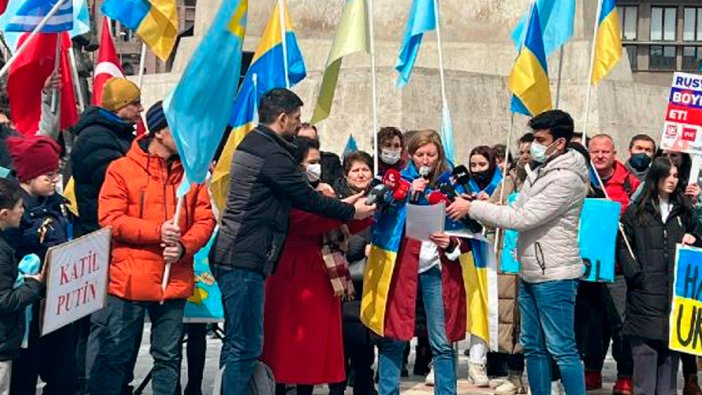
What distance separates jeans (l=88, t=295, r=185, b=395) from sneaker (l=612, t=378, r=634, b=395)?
3469mm

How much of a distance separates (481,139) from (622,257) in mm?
6775

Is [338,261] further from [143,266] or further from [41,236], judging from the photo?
[41,236]

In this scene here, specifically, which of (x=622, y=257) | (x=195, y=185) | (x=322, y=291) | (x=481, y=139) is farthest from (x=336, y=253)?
(x=481, y=139)

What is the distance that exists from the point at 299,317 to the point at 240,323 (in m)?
0.67

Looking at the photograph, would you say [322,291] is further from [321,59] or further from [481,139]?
[321,59]

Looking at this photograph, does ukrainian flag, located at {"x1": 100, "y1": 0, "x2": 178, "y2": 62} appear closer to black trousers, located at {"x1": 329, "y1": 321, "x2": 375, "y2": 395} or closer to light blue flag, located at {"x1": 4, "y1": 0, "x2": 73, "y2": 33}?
light blue flag, located at {"x1": 4, "y1": 0, "x2": 73, "y2": 33}

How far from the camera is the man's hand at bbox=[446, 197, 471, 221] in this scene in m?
8.89

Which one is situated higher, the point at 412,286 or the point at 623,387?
the point at 412,286

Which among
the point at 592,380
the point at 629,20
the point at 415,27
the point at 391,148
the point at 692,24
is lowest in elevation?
the point at 592,380

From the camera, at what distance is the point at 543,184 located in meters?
8.73

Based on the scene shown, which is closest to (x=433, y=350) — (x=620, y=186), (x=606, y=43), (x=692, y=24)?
(x=620, y=186)

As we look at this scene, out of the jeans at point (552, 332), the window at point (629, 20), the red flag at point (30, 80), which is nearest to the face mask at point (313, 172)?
the jeans at point (552, 332)

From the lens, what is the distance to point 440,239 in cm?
888

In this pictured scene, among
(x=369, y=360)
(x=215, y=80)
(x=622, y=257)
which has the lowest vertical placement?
(x=369, y=360)
